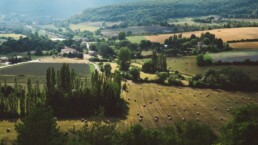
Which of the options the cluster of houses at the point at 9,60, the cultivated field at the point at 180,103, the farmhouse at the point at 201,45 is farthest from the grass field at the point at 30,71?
the farmhouse at the point at 201,45

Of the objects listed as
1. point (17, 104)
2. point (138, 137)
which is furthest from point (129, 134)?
point (17, 104)

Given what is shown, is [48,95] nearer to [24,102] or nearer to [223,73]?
[24,102]

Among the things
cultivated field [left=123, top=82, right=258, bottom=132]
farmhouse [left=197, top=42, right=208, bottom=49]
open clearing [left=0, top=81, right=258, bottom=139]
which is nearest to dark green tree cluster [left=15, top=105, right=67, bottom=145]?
open clearing [left=0, top=81, right=258, bottom=139]

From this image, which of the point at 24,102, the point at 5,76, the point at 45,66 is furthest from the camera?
the point at 45,66

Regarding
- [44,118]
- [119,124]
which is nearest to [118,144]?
[44,118]

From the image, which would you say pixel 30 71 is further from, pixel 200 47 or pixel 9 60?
pixel 200 47

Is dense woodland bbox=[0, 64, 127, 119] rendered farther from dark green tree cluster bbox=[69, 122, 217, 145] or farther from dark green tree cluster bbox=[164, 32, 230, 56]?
dark green tree cluster bbox=[164, 32, 230, 56]
